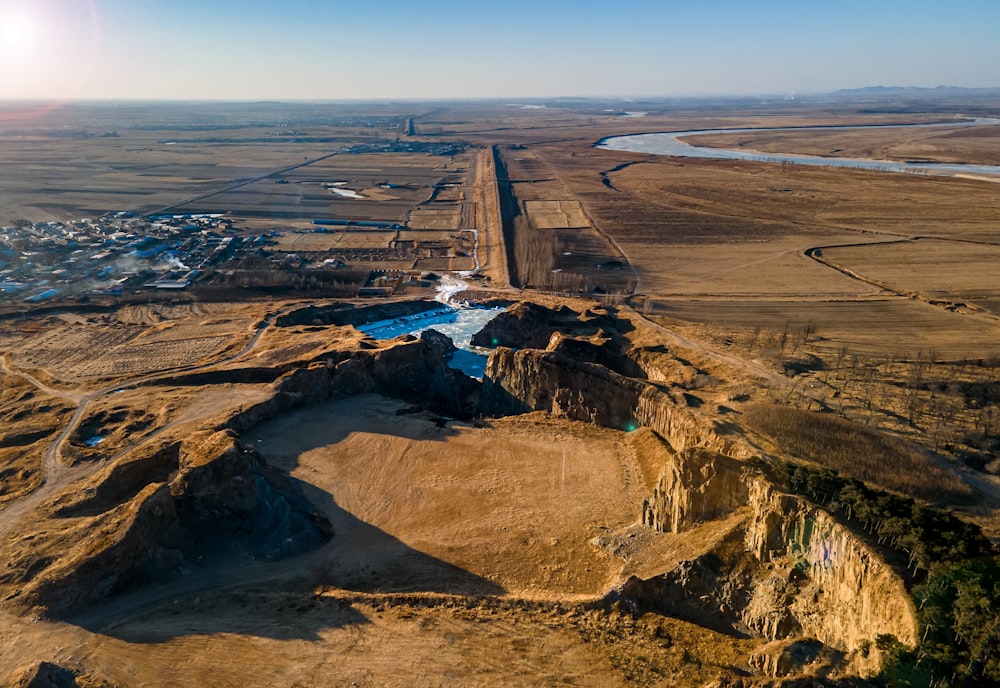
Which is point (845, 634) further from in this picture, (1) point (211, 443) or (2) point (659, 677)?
(1) point (211, 443)

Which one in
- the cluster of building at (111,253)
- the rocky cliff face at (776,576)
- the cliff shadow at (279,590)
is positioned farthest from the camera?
the cluster of building at (111,253)

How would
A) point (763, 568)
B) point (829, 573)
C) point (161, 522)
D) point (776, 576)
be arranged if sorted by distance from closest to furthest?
point (829, 573) < point (776, 576) < point (763, 568) < point (161, 522)

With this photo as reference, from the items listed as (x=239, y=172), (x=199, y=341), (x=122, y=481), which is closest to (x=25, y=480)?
(x=122, y=481)

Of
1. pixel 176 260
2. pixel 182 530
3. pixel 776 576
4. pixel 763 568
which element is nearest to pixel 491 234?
pixel 176 260

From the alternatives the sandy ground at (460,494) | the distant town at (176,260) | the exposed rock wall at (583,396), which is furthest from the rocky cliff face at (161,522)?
the distant town at (176,260)

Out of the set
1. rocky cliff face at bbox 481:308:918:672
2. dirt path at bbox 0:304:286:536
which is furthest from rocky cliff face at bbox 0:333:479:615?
rocky cliff face at bbox 481:308:918:672

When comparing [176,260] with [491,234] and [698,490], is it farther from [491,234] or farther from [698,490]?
[698,490]

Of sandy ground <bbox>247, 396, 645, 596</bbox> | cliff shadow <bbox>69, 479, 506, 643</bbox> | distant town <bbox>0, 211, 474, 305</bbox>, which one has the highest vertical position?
distant town <bbox>0, 211, 474, 305</bbox>

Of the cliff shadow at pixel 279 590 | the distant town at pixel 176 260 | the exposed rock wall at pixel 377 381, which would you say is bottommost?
the cliff shadow at pixel 279 590

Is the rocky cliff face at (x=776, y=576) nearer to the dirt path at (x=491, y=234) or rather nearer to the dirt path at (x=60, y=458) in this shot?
the dirt path at (x=60, y=458)

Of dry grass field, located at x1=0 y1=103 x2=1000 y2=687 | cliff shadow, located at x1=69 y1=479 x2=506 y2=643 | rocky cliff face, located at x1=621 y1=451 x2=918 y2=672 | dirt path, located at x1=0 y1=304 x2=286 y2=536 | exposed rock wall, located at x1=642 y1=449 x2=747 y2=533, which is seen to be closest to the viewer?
rocky cliff face, located at x1=621 y1=451 x2=918 y2=672

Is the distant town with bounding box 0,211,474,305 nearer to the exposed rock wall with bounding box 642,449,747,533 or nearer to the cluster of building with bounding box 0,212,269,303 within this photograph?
the cluster of building with bounding box 0,212,269,303
